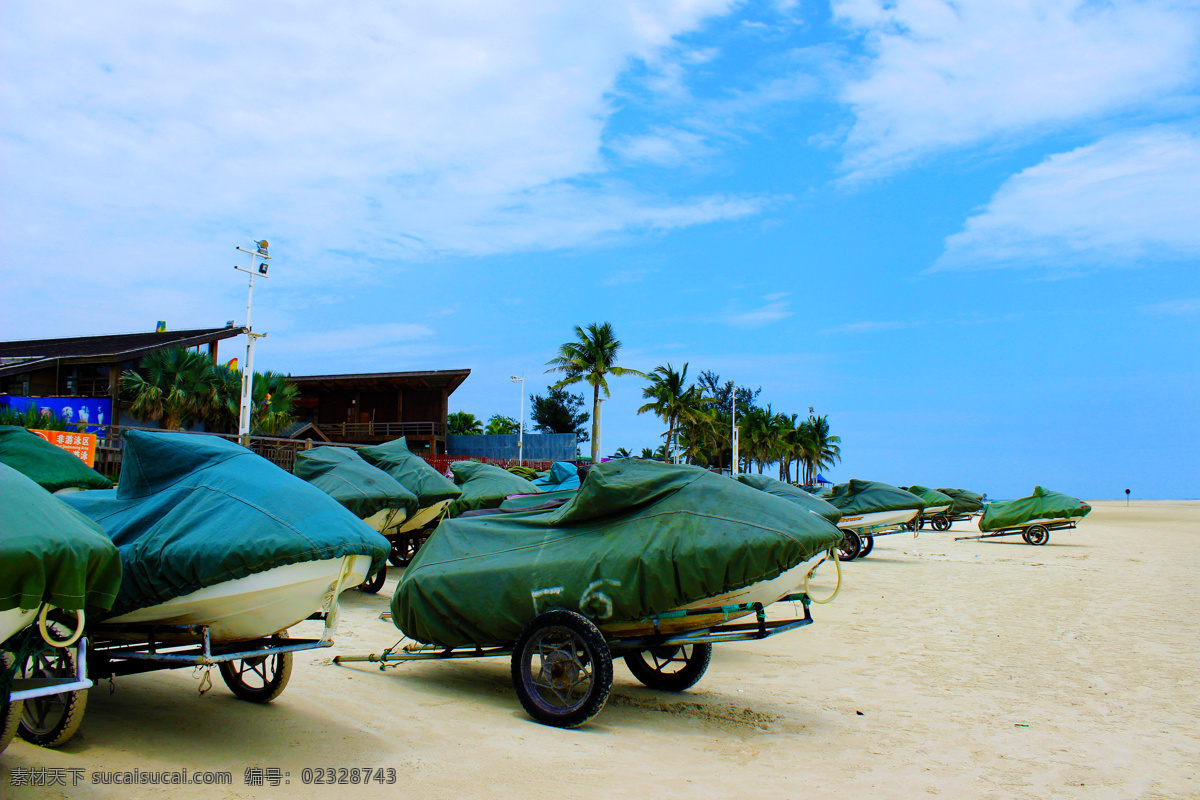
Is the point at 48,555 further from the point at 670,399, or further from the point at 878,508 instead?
the point at 670,399

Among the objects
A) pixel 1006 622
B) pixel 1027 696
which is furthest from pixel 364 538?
pixel 1006 622

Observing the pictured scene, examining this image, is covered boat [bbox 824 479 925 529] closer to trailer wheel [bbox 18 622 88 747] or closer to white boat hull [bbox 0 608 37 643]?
trailer wheel [bbox 18 622 88 747]

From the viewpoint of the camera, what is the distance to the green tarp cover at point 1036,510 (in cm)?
2691

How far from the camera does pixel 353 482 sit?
1145cm

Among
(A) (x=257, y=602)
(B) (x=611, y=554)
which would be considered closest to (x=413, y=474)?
(B) (x=611, y=554)

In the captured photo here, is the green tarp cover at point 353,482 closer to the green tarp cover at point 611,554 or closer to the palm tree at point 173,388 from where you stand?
the green tarp cover at point 611,554

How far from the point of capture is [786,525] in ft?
18.3

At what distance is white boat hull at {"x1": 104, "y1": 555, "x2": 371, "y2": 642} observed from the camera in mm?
4574

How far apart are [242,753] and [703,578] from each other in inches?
119

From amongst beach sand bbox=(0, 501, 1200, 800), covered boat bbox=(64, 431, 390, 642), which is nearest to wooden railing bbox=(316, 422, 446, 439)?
beach sand bbox=(0, 501, 1200, 800)

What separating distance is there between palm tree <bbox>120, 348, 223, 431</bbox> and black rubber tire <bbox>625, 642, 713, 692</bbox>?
98.4ft

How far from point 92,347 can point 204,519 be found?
128 feet

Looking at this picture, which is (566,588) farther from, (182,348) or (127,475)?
(182,348)

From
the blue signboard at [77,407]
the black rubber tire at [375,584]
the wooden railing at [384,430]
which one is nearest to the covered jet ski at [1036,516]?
the black rubber tire at [375,584]
